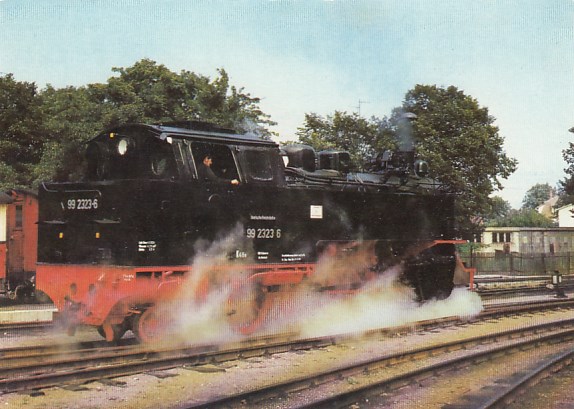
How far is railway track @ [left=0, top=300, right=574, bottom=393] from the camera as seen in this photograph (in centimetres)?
801

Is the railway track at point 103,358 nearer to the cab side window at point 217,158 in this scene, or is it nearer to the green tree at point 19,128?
the cab side window at point 217,158

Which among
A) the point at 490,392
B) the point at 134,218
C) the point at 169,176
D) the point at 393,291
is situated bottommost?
the point at 490,392

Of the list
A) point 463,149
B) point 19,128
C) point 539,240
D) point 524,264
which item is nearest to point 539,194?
point 539,240

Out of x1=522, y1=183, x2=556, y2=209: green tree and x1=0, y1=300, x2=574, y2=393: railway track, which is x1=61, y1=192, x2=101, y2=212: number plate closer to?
x1=0, y1=300, x2=574, y2=393: railway track

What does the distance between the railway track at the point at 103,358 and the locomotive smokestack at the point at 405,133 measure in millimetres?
5211

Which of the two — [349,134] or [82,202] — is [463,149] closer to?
[349,134]

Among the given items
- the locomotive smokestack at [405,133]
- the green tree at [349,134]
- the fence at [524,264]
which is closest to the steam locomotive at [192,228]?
the locomotive smokestack at [405,133]

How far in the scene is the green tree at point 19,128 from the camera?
86.7 ft

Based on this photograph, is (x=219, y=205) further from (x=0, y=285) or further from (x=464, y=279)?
(x=0, y=285)

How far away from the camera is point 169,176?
32.9 ft

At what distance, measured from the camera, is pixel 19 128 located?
26359 mm

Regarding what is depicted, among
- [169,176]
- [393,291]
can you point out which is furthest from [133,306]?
[393,291]

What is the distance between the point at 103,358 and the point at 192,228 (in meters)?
2.38

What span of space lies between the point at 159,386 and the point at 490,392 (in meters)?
4.18
